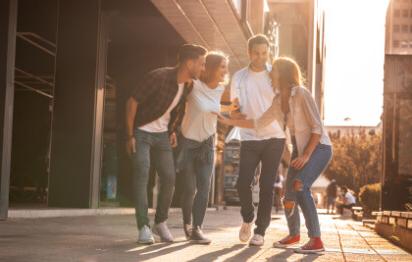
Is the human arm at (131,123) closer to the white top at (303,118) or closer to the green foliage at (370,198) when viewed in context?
the white top at (303,118)

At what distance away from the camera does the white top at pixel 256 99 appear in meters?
7.30

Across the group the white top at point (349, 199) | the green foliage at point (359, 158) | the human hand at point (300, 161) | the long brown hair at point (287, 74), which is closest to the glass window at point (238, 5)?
the long brown hair at point (287, 74)

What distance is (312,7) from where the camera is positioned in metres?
58.2

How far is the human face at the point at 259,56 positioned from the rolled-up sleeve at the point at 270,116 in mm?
386

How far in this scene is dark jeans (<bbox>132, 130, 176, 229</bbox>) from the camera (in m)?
7.00

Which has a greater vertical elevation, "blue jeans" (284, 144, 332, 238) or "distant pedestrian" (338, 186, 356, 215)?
"blue jeans" (284, 144, 332, 238)

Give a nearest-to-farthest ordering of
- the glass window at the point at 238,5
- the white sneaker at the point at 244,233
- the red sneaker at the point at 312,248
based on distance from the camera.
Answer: the red sneaker at the point at 312,248
the white sneaker at the point at 244,233
the glass window at the point at 238,5

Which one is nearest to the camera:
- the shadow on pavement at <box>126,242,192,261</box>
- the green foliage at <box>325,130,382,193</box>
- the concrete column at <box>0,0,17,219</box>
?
the shadow on pavement at <box>126,242,192,261</box>

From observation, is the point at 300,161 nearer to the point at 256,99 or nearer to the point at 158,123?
the point at 256,99

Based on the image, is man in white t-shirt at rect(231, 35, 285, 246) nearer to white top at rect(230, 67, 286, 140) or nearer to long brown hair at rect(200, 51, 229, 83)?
white top at rect(230, 67, 286, 140)

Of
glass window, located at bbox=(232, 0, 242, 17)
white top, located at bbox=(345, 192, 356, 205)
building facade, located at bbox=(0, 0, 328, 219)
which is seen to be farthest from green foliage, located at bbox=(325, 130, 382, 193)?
glass window, located at bbox=(232, 0, 242, 17)

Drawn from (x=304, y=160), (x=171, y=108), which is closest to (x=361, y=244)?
(x=304, y=160)

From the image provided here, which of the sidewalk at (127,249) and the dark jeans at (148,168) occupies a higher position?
the dark jeans at (148,168)

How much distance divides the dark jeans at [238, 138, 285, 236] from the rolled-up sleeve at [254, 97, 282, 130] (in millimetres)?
180
